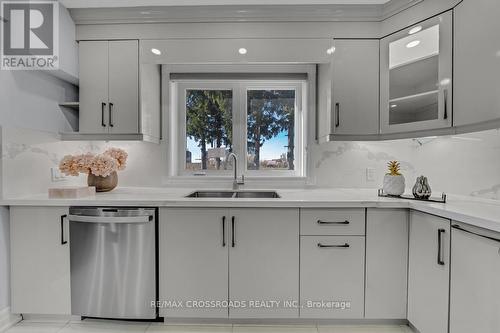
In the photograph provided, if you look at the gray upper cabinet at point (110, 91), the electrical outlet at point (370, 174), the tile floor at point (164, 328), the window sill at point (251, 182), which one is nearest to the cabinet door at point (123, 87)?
the gray upper cabinet at point (110, 91)

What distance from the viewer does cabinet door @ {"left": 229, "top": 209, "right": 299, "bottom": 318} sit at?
184 cm

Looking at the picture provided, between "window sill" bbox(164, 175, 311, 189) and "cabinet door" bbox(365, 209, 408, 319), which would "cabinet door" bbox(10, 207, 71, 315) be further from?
"cabinet door" bbox(365, 209, 408, 319)

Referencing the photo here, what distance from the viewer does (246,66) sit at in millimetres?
2525

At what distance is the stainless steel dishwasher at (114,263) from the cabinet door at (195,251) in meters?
0.09

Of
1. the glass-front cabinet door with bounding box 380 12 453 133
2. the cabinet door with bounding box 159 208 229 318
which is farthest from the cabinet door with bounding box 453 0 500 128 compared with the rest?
the cabinet door with bounding box 159 208 229 318

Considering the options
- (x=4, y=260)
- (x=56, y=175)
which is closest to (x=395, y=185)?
(x=56, y=175)

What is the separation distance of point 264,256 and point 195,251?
454 millimetres

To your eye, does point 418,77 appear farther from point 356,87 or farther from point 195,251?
point 195,251

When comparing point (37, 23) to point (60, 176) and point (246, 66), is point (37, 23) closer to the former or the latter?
point (60, 176)

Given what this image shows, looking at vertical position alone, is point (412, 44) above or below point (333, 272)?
above

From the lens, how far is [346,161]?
2545 millimetres

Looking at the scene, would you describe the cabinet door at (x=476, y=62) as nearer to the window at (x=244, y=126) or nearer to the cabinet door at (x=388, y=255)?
the cabinet door at (x=388, y=255)

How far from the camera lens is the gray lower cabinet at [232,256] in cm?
184

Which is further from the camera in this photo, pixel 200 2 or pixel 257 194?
pixel 257 194
